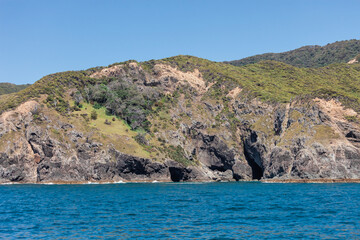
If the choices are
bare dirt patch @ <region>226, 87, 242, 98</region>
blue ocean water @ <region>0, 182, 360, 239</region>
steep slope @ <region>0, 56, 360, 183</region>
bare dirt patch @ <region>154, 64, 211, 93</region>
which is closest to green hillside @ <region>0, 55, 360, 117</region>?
steep slope @ <region>0, 56, 360, 183</region>

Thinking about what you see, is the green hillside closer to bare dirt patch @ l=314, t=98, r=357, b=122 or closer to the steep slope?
the steep slope

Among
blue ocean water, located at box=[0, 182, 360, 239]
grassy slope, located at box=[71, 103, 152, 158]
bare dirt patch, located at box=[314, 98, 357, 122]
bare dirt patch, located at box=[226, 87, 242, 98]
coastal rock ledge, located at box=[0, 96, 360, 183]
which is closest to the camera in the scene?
blue ocean water, located at box=[0, 182, 360, 239]

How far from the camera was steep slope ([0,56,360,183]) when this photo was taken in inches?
4205

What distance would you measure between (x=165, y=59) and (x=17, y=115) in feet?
261

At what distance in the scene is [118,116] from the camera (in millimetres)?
136625

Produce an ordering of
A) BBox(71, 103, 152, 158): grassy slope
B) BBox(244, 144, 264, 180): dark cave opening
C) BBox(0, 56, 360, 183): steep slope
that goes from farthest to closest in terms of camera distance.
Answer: BBox(244, 144, 264, 180): dark cave opening, BBox(71, 103, 152, 158): grassy slope, BBox(0, 56, 360, 183): steep slope

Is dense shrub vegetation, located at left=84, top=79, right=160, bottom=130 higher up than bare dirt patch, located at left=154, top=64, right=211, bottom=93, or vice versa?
bare dirt patch, located at left=154, top=64, right=211, bottom=93

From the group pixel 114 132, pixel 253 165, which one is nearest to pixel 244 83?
pixel 253 165

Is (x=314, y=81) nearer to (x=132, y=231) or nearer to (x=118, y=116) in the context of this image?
(x=118, y=116)

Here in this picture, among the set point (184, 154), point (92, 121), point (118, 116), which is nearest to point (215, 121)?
point (184, 154)

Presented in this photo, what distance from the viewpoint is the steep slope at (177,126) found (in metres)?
107

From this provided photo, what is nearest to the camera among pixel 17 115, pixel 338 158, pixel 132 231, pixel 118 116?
pixel 132 231

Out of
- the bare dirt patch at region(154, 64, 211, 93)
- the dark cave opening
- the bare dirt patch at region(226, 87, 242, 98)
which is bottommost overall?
the dark cave opening

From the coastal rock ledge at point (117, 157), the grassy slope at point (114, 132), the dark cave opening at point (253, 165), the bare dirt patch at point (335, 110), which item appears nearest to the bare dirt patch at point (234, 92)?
the dark cave opening at point (253, 165)
